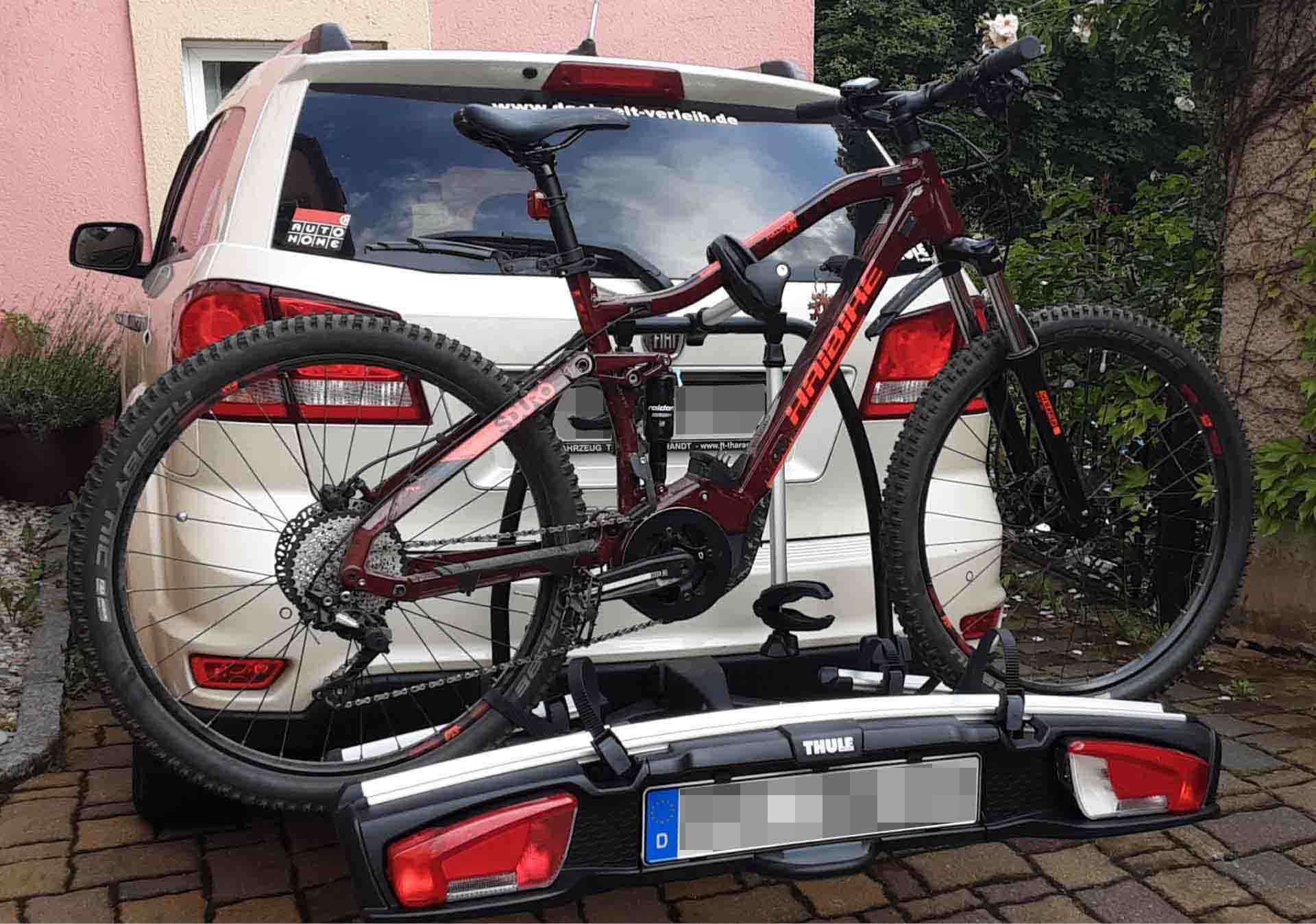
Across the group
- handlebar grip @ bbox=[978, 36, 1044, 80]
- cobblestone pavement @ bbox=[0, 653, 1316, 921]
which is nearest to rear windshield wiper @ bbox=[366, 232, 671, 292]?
handlebar grip @ bbox=[978, 36, 1044, 80]

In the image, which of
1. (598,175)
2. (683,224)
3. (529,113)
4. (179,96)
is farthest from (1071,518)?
(179,96)

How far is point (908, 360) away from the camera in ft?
8.69

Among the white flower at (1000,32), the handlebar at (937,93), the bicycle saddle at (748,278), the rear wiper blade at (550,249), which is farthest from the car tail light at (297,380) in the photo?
the white flower at (1000,32)

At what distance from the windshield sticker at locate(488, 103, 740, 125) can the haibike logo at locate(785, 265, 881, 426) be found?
2.02 ft

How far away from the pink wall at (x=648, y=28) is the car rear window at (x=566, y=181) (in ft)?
17.6

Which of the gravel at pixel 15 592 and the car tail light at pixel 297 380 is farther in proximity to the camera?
the gravel at pixel 15 592

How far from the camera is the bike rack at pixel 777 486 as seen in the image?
2.29m

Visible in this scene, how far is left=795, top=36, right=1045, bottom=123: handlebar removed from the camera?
2.40 meters

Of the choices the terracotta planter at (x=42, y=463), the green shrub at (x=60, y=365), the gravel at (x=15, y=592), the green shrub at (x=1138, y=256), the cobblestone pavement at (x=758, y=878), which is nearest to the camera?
the cobblestone pavement at (x=758, y=878)

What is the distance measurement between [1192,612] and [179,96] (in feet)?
21.9

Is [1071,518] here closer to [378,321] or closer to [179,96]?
[378,321]

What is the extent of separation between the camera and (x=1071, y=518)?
268 cm

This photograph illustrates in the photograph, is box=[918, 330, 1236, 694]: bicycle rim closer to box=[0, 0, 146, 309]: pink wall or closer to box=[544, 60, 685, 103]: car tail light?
box=[544, 60, 685, 103]: car tail light

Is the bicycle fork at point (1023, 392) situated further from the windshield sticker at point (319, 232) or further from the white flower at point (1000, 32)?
the white flower at point (1000, 32)
